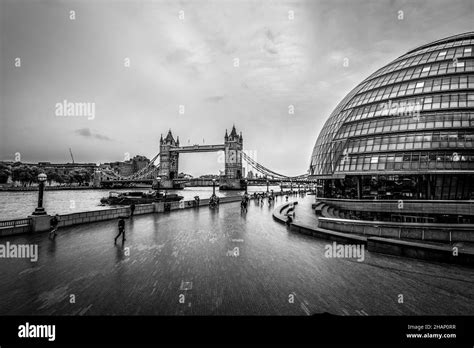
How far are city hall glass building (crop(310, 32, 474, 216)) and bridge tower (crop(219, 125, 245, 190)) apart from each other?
105 metres

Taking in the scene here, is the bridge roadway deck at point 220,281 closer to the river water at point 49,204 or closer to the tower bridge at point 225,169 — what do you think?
the river water at point 49,204

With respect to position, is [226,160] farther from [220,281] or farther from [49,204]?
[220,281]

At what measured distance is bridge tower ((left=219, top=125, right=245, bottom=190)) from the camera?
146375 mm

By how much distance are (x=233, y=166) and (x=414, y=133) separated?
421 ft

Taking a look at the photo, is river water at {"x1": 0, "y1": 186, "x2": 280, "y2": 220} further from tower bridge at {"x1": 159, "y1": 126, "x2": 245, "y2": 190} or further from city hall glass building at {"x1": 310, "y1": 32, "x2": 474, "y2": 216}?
tower bridge at {"x1": 159, "y1": 126, "x2": 245, "y2": 190}

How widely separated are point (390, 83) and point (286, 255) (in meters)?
38.0

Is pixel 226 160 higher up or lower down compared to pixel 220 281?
higher up

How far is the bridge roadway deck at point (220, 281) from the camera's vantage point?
20.9ft

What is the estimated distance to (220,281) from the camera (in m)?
8.17

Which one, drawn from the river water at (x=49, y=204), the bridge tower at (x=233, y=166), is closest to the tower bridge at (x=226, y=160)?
the bridge tower at (x=233, y=166)

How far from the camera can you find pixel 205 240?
46.7ft

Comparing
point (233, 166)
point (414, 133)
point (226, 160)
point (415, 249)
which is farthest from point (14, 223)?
point (226, 160)

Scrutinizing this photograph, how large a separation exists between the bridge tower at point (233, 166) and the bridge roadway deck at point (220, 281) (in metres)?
130
